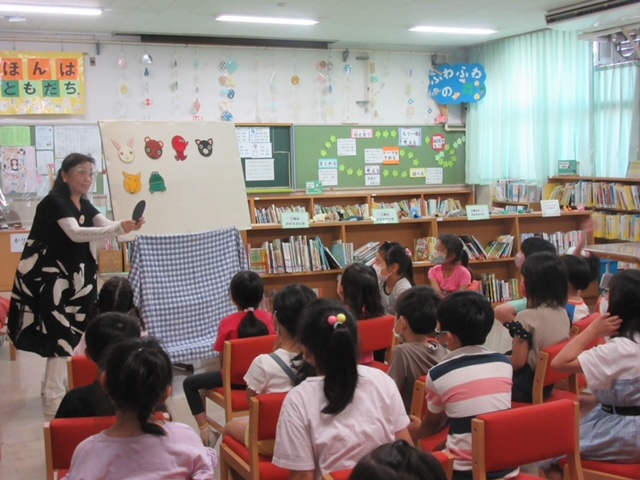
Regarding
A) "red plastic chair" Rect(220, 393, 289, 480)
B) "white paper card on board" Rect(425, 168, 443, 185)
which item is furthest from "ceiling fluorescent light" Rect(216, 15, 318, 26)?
"red plastic chair" Rect(220, 393, 289, 480)

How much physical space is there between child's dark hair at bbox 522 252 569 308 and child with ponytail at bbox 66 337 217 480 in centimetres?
179

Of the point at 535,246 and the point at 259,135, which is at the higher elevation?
the point at 259,135

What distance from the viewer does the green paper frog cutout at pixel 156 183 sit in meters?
5.07

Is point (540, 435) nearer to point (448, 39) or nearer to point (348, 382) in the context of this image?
point (348, 382)

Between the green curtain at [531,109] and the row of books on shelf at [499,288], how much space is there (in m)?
1.74

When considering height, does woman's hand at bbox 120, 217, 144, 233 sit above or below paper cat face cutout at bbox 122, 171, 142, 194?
below

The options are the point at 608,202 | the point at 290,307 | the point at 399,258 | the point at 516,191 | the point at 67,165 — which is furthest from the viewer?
the point at 516,191

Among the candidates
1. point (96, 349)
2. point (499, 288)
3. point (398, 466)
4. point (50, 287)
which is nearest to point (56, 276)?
point (50, 287)

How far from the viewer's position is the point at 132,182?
5.01 m

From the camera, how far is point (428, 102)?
9.75 metres

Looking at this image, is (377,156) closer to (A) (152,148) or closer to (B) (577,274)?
(A) (152,148)

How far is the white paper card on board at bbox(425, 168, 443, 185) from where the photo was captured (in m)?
9.68

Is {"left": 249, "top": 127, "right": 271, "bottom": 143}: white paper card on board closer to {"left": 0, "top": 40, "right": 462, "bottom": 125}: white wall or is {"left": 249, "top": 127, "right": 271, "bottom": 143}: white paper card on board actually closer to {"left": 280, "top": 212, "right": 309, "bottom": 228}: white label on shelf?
{"left": 0, "top": 40, "right": 462, "bottom": 125}: white wall

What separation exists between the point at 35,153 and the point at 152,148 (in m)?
3.33
